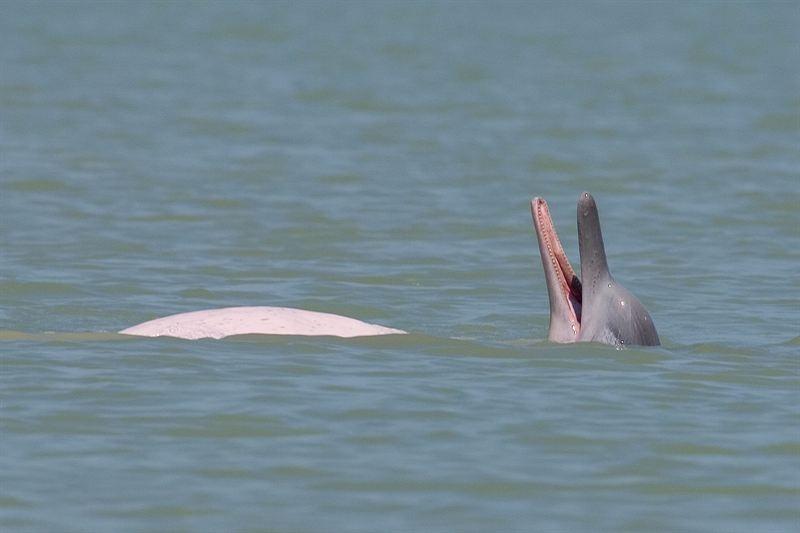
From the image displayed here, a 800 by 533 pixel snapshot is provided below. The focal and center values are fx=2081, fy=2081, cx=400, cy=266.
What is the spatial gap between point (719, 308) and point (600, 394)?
4.49 m

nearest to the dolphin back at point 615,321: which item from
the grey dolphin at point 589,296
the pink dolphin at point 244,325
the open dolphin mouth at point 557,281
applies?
the grey dolphin at point 589,296

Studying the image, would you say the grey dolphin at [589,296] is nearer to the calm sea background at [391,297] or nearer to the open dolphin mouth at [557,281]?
the open dolphin mouth at [557,281]

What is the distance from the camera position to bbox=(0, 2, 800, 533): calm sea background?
9.98 meters

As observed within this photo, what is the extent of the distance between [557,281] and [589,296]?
0.27 m

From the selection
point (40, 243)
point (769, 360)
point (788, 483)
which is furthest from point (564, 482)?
point (40, 243)

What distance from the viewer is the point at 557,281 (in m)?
13.4

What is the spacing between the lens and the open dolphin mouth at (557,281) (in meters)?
13.3

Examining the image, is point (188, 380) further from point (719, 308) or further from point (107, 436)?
point (719, 308)

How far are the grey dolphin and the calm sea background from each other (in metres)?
0.22

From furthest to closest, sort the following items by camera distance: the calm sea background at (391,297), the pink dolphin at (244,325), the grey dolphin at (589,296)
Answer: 1. the grey dolphin at (589,296)
2. the pink dolphin at (244,325)
3. the calm sea background at (391,297)

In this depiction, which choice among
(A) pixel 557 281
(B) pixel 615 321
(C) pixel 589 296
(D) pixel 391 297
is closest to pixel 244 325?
(A) pixel 557 281

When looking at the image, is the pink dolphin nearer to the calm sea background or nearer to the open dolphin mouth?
the calm sea background

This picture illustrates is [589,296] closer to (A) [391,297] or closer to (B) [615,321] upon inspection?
(B) [615,321]

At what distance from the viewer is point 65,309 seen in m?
15.5
